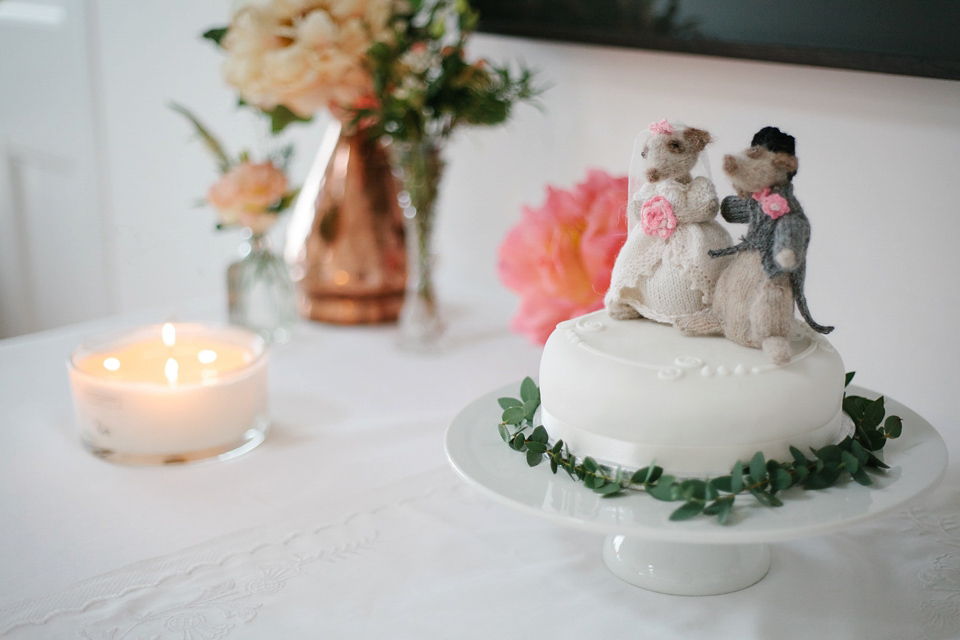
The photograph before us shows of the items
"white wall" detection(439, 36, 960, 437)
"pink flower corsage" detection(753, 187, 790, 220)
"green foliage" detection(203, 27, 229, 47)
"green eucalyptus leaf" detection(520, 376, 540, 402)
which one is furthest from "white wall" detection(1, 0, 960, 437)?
"green foliage" detection(203, 27, 229, 47)

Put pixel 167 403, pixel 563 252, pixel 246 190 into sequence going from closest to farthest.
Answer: pixel 167 403, pixel 563 252, pixel 246 190

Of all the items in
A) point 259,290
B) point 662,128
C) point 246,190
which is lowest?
point 259,290

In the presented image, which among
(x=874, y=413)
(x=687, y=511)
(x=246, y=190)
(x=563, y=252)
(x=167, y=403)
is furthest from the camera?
(x=246, y=190)

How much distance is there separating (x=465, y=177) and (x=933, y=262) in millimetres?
651

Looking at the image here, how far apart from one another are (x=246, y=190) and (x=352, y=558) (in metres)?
0.51

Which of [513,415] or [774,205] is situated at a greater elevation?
[774,205]

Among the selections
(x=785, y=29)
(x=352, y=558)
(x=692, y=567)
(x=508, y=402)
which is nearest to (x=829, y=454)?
(x=692, y=567)

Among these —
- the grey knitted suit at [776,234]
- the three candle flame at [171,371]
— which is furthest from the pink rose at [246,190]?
the grey knitted suit at [776,234]

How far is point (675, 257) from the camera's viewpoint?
58 centimetres

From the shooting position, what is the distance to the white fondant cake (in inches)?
20.8

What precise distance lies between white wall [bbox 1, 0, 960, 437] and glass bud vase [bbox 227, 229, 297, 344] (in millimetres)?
227

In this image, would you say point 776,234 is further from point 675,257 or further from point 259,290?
point 259,290

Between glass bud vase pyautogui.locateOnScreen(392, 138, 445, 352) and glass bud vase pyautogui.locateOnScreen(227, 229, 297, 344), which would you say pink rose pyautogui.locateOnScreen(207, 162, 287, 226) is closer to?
glass bud vase pyautogui.locateOnScreen(227, 229, 297, 344)

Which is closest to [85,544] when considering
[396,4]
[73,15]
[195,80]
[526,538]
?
[526,538]
